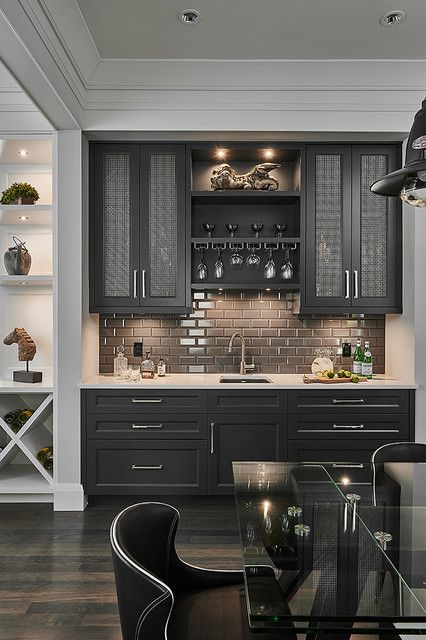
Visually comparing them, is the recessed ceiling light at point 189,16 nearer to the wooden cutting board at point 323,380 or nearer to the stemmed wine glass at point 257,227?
the stemmed wine glass at point 257,227

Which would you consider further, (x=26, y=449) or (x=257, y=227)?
(x=257, y=227)

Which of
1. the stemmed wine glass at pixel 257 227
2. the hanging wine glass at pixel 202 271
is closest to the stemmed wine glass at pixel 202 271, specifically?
the hanging wine glass at pixel 202 271

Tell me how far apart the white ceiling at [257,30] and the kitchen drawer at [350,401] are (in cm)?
230

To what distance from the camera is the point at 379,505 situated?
195 centimetres

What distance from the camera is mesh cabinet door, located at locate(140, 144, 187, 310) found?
4352 mm

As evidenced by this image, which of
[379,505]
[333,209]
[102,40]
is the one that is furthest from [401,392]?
[102,40]

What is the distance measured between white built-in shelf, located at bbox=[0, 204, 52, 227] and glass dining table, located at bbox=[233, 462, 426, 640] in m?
2.76

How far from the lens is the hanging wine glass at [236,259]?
4.38 meters

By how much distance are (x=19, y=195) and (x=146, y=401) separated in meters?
1.80

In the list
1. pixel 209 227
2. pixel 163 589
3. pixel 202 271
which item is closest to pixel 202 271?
pixel 202 271

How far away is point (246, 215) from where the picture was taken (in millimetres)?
4711

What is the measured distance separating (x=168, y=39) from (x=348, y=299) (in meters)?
2.17

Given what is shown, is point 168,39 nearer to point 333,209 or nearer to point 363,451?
point 333,209

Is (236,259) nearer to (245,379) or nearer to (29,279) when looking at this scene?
(245,379)
